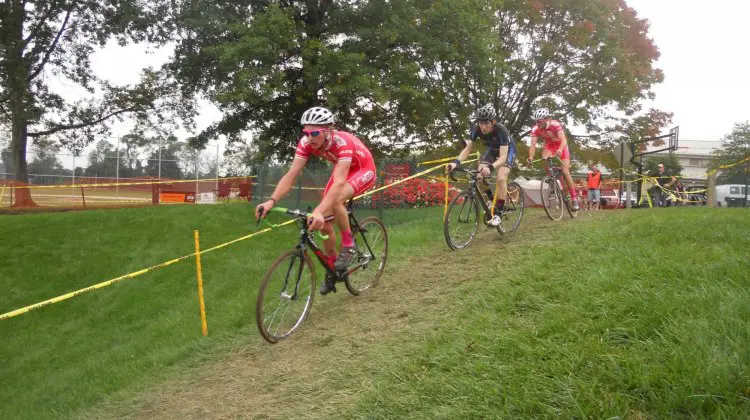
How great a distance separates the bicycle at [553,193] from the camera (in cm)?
959

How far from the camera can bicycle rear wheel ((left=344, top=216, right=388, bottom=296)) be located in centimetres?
600

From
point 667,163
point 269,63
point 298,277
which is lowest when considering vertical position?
point 298,277

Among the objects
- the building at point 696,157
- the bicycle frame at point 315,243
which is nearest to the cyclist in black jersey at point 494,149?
the bicycle frame at point 315,243

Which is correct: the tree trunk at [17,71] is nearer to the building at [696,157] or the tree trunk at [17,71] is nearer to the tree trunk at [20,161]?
the tree trunk at [20,161]

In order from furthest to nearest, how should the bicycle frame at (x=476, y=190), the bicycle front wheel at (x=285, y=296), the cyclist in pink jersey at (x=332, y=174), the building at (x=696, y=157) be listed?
the building at (x=696, y=157) < the bicycle frame at (x=476, y=190) < the cyclist in pink jersey at (x=332, y=174) < the bicycle front wheel at (x=285, y=296)

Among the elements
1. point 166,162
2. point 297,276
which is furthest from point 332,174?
point 166,162

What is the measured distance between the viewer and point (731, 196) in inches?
1012

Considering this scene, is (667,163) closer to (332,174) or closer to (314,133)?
(332,174)

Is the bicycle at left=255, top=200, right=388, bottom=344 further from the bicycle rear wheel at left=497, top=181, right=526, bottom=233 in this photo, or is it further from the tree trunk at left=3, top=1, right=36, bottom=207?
the tree trunk at left=3, top=1, right=36, bottom=207

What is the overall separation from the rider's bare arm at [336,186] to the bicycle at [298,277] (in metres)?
0.18

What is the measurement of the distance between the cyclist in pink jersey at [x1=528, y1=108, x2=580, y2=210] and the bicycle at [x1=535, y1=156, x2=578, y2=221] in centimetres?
12

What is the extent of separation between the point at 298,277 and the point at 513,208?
451 cm

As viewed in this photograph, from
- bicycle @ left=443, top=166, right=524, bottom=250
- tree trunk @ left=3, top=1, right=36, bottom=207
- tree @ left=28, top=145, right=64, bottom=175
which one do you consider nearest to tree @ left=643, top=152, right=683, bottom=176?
bicycle @ left=443, top=166, right=524, bottom=250

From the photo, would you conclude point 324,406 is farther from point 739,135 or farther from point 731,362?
point 739,135
